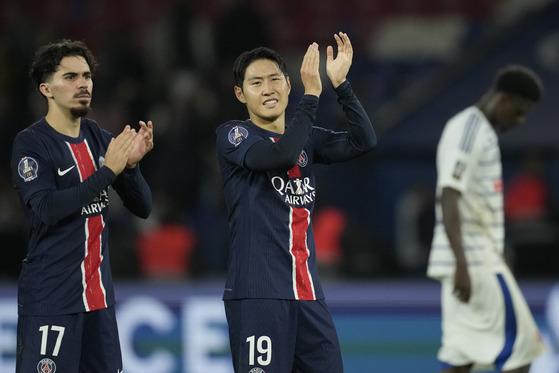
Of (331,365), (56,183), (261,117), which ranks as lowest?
(331,365)

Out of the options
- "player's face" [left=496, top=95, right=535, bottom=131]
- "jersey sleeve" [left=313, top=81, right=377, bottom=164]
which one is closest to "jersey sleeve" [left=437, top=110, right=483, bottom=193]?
"player's face" [left=496, top=95, right=535, bottom=131]

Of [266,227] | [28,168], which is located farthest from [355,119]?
[28,168]

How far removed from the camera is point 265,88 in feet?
15.1

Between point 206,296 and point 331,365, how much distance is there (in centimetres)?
275

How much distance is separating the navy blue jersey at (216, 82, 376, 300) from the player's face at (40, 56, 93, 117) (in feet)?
2.06

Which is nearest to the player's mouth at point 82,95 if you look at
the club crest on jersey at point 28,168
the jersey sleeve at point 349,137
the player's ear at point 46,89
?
the player's ear at point 46,89

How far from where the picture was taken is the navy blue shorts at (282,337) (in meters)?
4.46

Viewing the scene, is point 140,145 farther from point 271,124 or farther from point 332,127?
point 332,127

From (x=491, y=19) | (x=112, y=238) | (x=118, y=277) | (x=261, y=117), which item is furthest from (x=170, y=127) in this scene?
(x=261, y=117)

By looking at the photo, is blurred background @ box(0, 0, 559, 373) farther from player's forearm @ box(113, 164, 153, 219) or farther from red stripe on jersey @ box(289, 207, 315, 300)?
red stripe on jersey @ box(289, 207, 315, 300)

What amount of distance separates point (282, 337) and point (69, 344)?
92cm

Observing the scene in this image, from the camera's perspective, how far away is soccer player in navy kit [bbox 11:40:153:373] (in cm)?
445

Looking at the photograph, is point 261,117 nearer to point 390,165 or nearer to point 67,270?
point 67,270

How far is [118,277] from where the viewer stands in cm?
890
